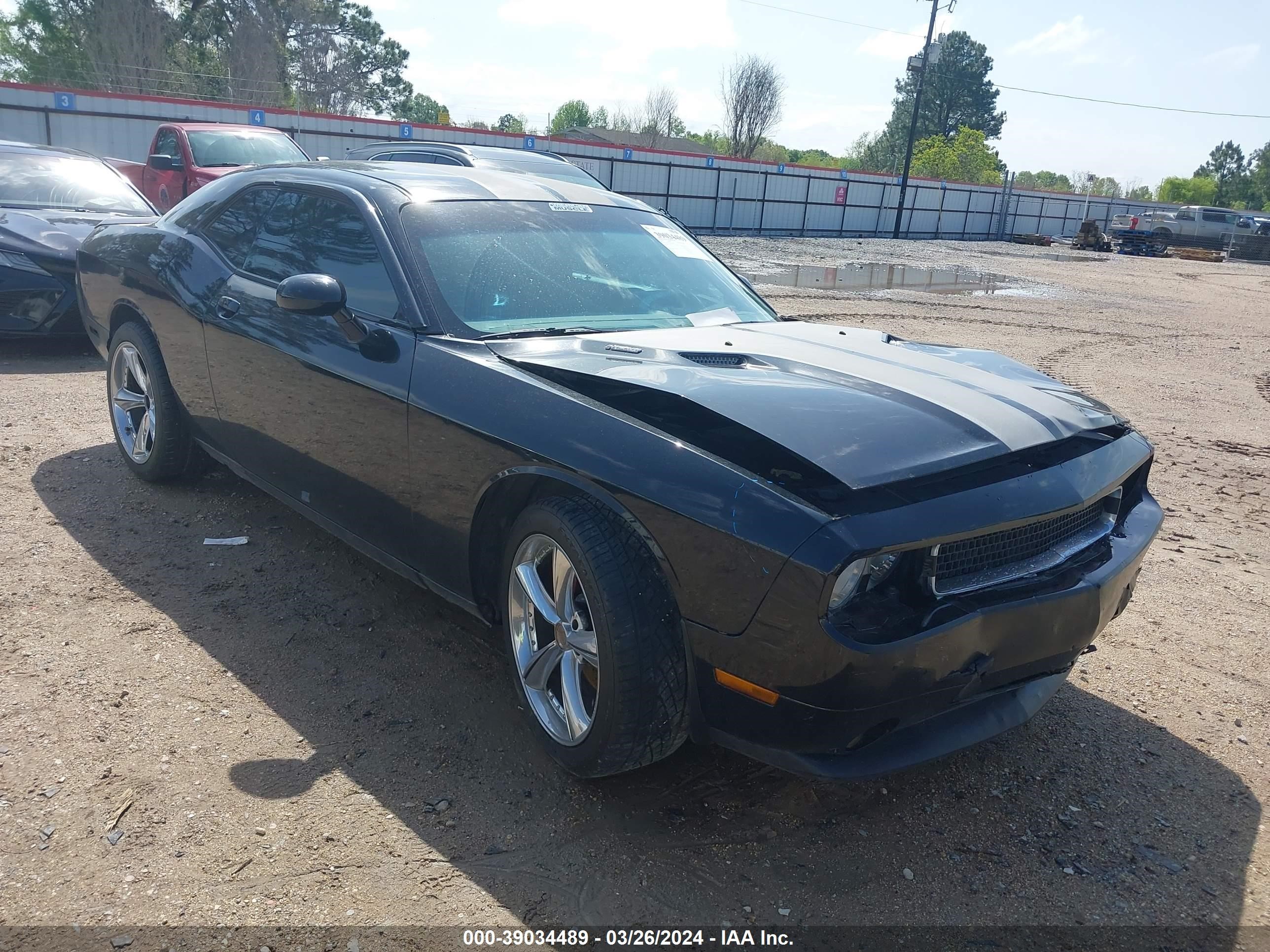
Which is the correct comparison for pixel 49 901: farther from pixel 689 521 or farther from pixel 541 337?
pixel 541 337

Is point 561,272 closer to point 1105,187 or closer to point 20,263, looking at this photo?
point 20,263

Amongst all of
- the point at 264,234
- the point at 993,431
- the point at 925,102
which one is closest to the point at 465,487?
the point at 993,431

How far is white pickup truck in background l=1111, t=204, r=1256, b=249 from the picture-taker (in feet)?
135

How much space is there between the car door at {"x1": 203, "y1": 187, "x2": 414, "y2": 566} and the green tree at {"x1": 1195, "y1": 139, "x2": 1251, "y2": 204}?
109 meters

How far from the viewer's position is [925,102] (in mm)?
94812

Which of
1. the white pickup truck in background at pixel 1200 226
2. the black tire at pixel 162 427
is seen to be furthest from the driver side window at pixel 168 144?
the white pickup truck in background at pixel 1200 226

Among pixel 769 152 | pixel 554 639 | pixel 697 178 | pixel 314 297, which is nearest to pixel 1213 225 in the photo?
pixel 697 178

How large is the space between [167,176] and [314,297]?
11503 mm

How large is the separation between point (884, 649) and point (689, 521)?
54cm

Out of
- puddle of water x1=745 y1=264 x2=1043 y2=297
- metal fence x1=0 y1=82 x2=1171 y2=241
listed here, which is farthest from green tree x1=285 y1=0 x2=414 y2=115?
puddle of water x1=745 y1=264 x2=1043 y2=297

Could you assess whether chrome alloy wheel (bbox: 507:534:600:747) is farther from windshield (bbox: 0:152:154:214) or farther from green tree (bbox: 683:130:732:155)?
green tree (bbox: 683:130:732:155)

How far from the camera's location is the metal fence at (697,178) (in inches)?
815

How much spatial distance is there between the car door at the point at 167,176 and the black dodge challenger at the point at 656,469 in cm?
980

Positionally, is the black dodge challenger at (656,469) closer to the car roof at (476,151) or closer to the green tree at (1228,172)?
the car roof at (476,151)
